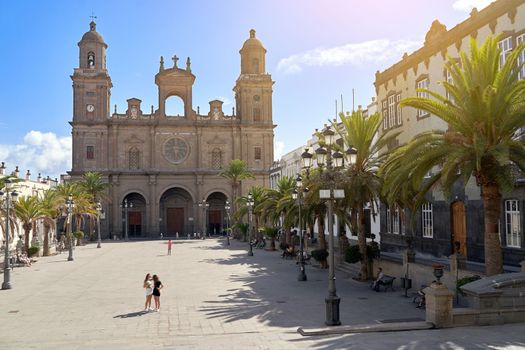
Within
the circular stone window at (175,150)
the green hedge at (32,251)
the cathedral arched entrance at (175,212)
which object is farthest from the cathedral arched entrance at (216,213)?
the green hedge at (32,251)

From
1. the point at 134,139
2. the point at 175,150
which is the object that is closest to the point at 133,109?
the point at 134,139

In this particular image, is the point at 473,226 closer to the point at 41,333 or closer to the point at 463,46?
the point at 463,46

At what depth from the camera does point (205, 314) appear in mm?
17203

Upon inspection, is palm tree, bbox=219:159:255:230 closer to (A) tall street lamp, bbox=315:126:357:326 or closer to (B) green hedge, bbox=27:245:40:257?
(B) green hedge, bbox=27:245:40:257

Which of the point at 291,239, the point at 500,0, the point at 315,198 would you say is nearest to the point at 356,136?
the point at 315,198

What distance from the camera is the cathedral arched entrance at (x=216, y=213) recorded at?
252ft

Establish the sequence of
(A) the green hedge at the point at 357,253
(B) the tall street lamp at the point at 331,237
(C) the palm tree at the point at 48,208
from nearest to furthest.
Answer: (B) the tall street lamp at the point at 331,237
(A) the green hedge at the point at 357,253
(C) the palm tree at the point at 48,208

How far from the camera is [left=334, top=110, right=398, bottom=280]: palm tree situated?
76.9 feet

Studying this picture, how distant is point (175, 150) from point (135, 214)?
10.9 m

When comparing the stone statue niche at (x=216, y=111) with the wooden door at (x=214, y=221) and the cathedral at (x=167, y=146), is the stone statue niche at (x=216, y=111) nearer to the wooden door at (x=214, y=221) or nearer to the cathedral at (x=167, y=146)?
the cathedral at (x=167, y=146)

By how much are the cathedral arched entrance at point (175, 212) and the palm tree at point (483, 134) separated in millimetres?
60086

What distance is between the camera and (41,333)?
14.7 m

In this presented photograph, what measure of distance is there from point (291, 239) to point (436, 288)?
27372 millimetres

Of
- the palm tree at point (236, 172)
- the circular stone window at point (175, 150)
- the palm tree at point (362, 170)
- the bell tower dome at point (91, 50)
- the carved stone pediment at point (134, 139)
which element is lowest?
the palm tree at point (362, 170)
